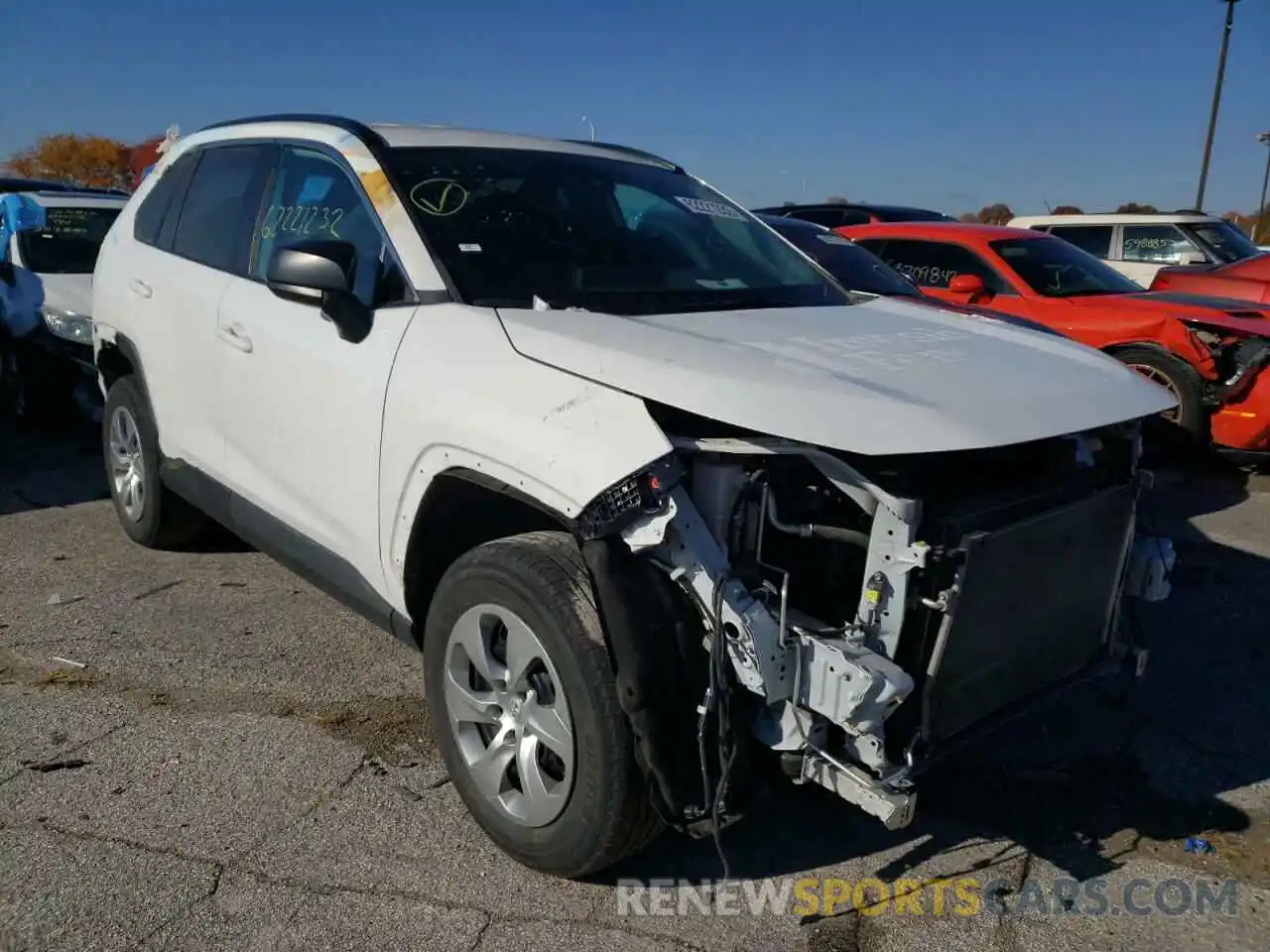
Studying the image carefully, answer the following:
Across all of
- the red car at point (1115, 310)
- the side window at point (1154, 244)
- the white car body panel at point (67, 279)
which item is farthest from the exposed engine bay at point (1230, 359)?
the white car body panel at point (67, 279)

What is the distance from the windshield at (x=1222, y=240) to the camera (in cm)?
1170

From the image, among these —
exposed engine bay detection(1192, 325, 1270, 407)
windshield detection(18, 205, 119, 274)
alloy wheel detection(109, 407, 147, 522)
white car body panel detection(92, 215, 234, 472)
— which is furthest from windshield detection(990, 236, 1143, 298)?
windshield detection(18, 205, 119, 274)

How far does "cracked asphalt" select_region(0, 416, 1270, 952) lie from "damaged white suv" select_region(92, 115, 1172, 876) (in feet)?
0.93

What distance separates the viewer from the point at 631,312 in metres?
3.22

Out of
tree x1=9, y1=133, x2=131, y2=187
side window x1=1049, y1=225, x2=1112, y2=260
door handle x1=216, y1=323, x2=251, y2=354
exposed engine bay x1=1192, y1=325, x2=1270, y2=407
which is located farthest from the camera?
tree x1=9, y1=133, x2=131, y2=187

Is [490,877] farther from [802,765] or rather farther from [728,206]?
[728,206]

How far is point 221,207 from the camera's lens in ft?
14.3

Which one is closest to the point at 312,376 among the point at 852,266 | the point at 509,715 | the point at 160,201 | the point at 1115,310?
the point at 509,715

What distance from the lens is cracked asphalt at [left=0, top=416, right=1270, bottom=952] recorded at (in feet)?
8.88

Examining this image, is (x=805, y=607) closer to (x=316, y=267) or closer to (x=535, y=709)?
(x=535, y=709)

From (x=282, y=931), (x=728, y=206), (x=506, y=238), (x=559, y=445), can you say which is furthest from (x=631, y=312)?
(x=282, y=931)

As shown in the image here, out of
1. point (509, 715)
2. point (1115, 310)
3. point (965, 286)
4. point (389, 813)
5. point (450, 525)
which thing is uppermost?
point (965, 286)

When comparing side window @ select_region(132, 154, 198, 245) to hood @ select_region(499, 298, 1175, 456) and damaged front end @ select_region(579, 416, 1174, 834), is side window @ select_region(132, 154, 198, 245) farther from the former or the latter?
damaged front end @ select_region(579, 416, 1174, 834)

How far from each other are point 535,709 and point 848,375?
1145 millimetres
